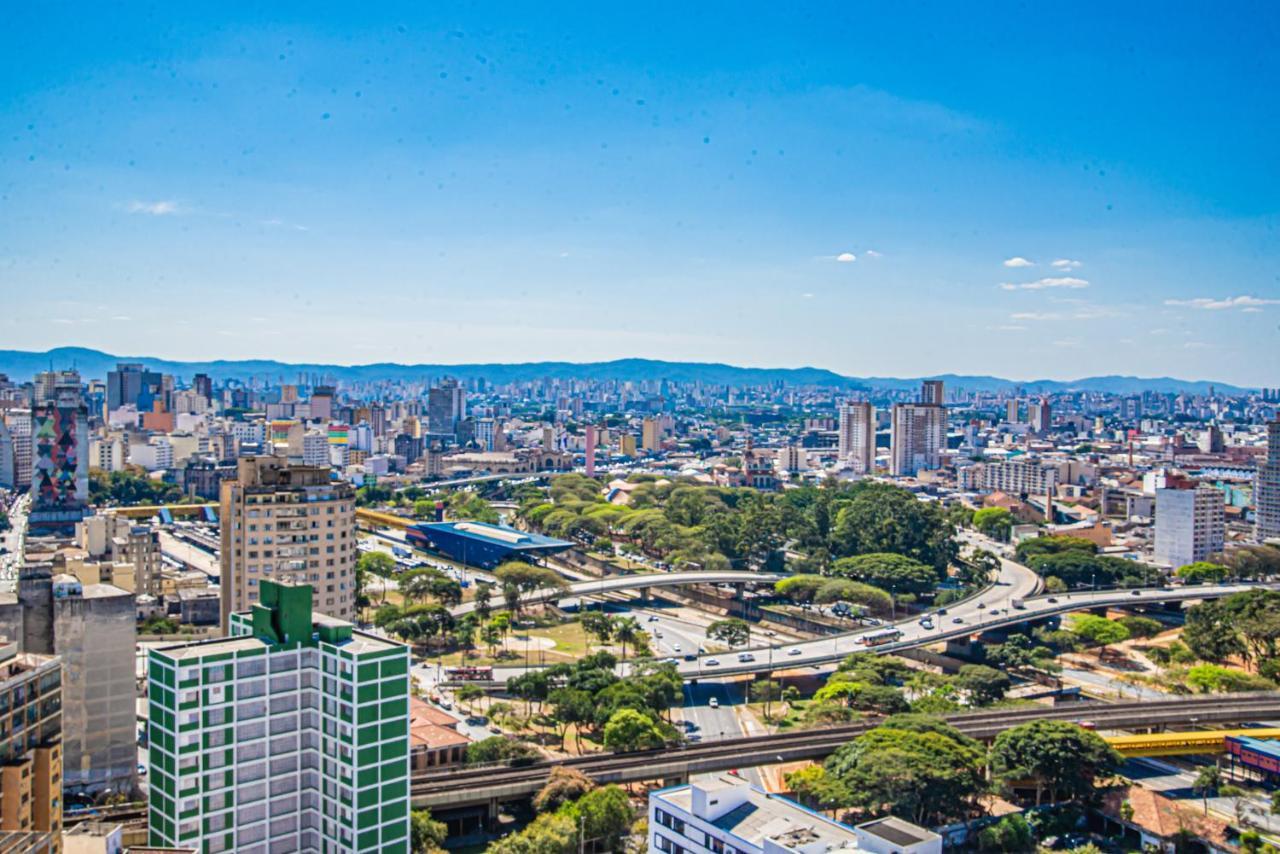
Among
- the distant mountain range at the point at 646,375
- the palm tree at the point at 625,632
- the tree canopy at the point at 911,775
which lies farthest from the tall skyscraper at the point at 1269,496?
the distant mountain range at the point at 646,375

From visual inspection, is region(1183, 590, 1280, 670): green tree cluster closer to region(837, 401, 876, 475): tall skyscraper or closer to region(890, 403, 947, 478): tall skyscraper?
region(890, 403, 947, 478): tall skyscraper

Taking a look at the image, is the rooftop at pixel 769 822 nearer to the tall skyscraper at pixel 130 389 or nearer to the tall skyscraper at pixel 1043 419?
the tall skyscraper at pixel 130 389

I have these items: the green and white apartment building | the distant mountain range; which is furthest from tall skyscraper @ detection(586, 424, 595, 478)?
the distant mountain range

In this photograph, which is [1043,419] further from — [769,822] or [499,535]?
[769,822]

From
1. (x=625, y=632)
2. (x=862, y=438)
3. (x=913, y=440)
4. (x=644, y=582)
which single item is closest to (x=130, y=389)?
(x=862, y=438)

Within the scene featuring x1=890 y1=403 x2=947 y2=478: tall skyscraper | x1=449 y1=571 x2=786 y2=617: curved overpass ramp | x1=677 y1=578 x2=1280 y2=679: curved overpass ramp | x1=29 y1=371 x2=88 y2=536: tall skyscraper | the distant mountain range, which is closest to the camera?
x1=677 y1=578 x2=1280 y2=679: curved overpass ramp

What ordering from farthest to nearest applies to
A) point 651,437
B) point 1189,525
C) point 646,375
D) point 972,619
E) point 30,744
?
point 646,375
point 651,437
point 1189,525
point 972,619
point 30,744
